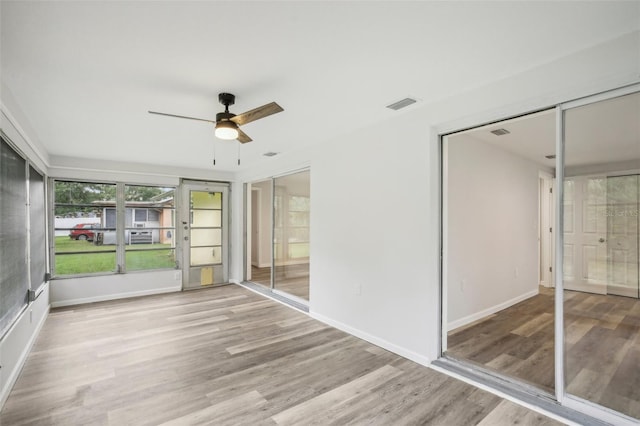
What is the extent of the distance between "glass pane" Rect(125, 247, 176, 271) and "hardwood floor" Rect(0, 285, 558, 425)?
1707 mm

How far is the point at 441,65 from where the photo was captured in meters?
2.26

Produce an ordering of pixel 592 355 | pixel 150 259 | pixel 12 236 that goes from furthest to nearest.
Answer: pixel 150 259
pixel 12 236
pixel 592 355

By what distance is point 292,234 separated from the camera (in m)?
5.59

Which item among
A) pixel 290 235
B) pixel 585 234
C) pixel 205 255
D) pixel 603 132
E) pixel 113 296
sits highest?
pixel 603 132

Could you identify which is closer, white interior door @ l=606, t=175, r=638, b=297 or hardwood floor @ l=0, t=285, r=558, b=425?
white interior door @ l=606, t=175, r=638, b=297

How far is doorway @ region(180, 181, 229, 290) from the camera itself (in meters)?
6.36

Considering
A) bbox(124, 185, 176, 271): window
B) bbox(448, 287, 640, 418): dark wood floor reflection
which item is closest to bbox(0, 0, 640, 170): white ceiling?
bbox(448, 287, 640, 418): dark wood floor reflection

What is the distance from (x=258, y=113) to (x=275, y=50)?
601mm

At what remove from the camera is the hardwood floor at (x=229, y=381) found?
224 centimetres

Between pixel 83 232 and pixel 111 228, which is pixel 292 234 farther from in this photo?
pixel 83 232

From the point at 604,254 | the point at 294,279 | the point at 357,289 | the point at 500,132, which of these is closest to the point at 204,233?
the point at 294,279

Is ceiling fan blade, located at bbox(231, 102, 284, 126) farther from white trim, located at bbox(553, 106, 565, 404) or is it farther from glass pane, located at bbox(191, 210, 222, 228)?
glass pane, located at bbox(191, 210, 222, 228)

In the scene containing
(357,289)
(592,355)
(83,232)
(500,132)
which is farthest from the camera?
(83,232)

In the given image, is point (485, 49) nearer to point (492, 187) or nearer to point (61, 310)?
point (492, 187)
